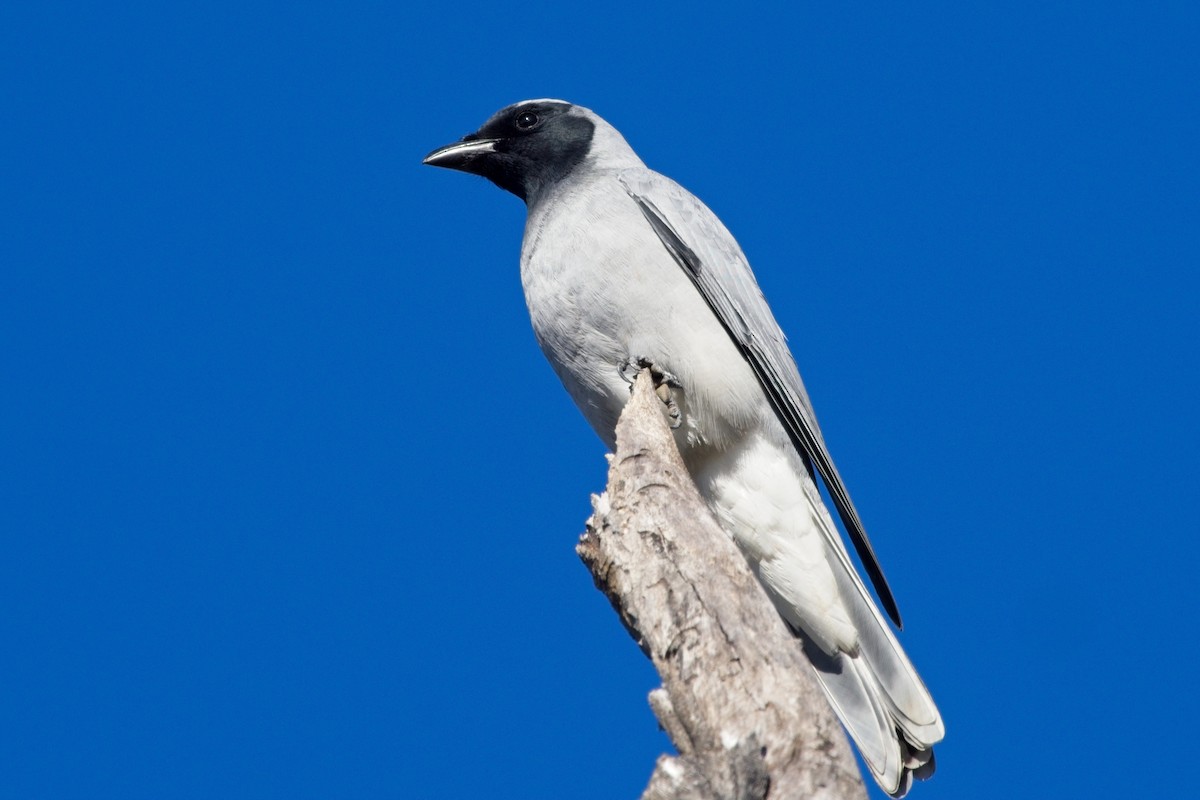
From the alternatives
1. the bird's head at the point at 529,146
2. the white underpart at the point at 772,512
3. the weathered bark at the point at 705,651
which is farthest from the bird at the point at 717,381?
the weathered bark at the point at 705,651

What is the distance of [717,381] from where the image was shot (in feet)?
→ 17.5

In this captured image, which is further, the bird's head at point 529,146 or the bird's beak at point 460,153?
the bird's beak at point 460,153

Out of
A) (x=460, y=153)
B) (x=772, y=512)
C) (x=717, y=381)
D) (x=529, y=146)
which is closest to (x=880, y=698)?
(x=772, y=512)

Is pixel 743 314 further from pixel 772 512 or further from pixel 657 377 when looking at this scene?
pixel 772 512

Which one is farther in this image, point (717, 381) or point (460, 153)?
point (460, 153)

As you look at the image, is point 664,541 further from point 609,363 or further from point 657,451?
point 609,363

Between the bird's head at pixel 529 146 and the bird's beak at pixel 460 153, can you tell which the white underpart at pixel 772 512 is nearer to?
the bird's head at pixel 529 146

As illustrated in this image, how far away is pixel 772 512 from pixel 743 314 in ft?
2.95

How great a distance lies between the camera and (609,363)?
5320 mm

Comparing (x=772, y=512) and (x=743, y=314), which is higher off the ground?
(x=743, y=314)

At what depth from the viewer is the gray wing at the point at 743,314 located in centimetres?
547

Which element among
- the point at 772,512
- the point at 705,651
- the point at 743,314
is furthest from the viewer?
the point at 743,314

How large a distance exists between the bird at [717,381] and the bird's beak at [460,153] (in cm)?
73

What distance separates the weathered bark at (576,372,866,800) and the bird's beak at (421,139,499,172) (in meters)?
2.61
